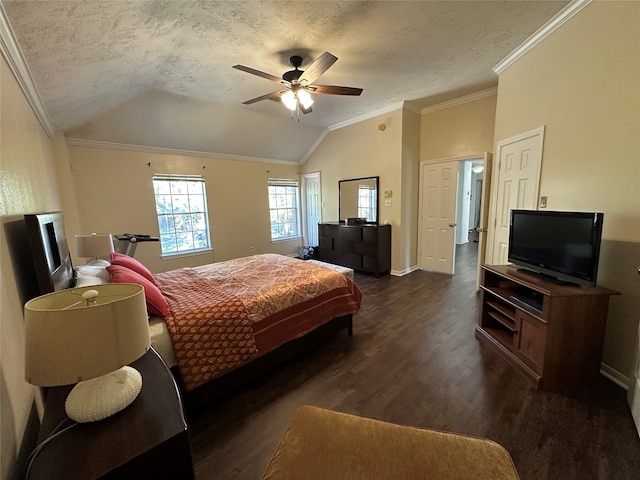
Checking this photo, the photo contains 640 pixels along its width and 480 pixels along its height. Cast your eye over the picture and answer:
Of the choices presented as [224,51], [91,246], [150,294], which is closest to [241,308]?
[150,294]

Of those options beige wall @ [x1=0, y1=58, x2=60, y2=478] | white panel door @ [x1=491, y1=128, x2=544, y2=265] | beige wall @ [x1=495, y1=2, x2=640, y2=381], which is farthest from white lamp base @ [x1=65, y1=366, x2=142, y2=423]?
white panel door @ [x1=491, y1=128, x2=544, y2=265]

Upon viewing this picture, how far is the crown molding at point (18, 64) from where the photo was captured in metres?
1.28

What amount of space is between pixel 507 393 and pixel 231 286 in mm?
2314

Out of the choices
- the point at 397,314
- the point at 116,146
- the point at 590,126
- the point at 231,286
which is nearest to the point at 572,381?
the point at 397,314

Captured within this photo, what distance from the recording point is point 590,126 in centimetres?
209

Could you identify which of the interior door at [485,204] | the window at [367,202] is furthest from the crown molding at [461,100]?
the window at [367,202]

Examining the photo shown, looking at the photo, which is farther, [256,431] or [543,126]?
[543,126]

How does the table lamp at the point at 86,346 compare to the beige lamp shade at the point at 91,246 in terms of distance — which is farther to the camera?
the beige lamp shade at the point at 91,246

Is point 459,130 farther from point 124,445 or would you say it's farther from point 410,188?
point 124,445

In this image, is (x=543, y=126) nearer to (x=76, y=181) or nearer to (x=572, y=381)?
(x=572, y=381)

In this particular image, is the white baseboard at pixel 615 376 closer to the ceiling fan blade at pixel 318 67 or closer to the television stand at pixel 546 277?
the television stand at pixel 546 277

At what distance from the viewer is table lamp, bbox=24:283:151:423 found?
2.35 ft

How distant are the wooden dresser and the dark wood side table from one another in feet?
13.0

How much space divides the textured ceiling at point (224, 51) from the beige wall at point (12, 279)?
0.48 m
